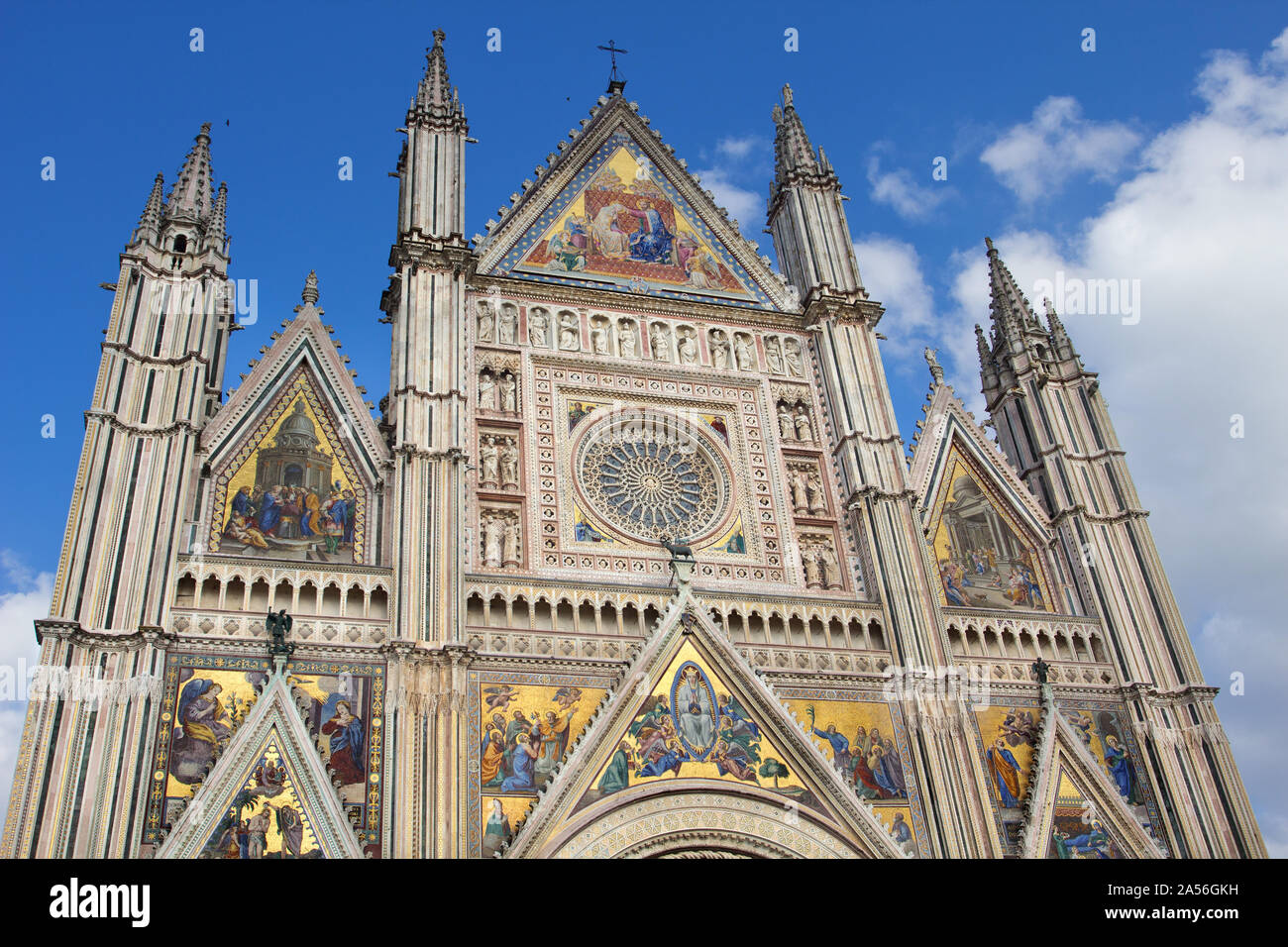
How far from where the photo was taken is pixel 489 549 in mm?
17953

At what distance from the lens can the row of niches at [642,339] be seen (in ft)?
68.0

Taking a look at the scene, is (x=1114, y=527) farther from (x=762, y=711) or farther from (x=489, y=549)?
(x=489, y=549)

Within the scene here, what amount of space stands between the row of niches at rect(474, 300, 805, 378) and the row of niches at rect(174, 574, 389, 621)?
18.3 ft

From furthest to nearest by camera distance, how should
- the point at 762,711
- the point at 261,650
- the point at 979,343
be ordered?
1. the point at 979,343
2. the point at 762,711
3. the point at 261,650

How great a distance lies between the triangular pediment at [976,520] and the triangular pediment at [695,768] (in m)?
4.53

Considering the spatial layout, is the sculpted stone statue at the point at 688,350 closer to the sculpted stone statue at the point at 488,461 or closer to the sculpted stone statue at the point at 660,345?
the sculpted stone statue at the point at 660,345

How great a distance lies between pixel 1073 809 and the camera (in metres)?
17.6

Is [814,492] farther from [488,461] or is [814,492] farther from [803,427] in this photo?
[488,461]

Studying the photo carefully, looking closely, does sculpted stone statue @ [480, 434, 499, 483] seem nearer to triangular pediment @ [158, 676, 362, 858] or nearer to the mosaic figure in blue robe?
triangular pediment @ [158, 676, 362, 858]

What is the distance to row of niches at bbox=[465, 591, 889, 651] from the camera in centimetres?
1711

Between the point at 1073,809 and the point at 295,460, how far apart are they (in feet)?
42.5

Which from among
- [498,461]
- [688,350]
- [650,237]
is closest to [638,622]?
[498,461]
